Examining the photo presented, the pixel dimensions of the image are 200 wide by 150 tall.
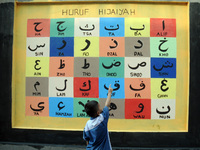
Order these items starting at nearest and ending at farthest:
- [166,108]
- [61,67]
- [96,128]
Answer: [96,128] → [166,108] → [61,67]

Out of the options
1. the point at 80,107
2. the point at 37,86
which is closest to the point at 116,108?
the point at 80,107

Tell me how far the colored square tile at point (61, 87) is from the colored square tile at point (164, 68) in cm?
168

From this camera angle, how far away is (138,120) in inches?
137

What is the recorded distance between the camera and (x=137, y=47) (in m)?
3.51

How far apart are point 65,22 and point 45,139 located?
241cm

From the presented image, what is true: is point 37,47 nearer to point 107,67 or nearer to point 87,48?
point 87,48

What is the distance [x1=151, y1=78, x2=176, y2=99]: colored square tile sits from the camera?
3463 mm

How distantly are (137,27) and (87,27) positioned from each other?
1010mm

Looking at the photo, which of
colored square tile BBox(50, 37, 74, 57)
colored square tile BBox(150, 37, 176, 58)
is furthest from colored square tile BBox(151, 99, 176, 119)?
colored square tile BBox(50, 37, 74, 57)

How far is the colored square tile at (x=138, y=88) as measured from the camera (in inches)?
137

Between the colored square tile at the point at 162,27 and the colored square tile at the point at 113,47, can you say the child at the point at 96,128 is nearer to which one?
the colored square tile at the point at 113,47

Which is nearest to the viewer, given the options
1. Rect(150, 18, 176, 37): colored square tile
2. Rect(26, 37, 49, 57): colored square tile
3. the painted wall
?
the painted wall

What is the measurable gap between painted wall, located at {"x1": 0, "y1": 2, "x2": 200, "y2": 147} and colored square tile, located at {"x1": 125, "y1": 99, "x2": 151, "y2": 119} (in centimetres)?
34

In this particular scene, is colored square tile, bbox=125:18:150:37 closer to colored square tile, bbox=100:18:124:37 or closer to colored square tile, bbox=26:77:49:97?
colored square tile, bbox=100:18:124:37
